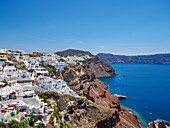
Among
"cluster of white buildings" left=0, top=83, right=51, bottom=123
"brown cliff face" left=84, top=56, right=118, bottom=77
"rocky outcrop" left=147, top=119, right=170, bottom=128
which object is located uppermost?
"cluster of white buildings" left=0, top=83, right=51, bottom=123

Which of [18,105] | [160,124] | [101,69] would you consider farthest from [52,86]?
[101,69]

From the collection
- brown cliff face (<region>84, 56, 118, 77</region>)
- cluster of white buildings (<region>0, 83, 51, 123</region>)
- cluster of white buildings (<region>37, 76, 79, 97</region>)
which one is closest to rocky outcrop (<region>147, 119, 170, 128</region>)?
cluster of white buildings (<region>37, 76, 79, 97</region>)

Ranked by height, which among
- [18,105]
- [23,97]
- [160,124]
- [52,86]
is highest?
[52,86]

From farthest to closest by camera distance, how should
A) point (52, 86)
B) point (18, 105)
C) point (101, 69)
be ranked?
point (101, 69), point (52, 86), point (18, 105)

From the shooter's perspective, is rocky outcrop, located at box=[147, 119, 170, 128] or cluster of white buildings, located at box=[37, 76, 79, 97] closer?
cluster of white buildings, located at box=[37, 76, 79, 97]

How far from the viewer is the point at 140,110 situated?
4622 centimetres

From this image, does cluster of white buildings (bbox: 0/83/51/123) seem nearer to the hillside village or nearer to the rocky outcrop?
the hillside village

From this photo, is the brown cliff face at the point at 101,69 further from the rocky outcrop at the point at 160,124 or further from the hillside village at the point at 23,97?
the hillside village at the point at 23,97

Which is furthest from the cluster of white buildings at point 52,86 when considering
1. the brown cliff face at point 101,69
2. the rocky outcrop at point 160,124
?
the brown cliff face at point 101,69

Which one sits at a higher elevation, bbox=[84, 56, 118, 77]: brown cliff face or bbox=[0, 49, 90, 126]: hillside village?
bbox=[0, 49, 90, 126]: hillside village

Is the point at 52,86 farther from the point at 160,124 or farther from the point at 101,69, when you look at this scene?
the point at 101,69

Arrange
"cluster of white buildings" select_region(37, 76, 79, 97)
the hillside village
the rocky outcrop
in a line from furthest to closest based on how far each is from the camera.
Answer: the rocky outcrop
"cluster of white buildings" select_region(37, 76, 79, 97)
the hillside village

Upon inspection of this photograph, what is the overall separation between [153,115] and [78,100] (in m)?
28.5

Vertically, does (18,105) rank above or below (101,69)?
above
